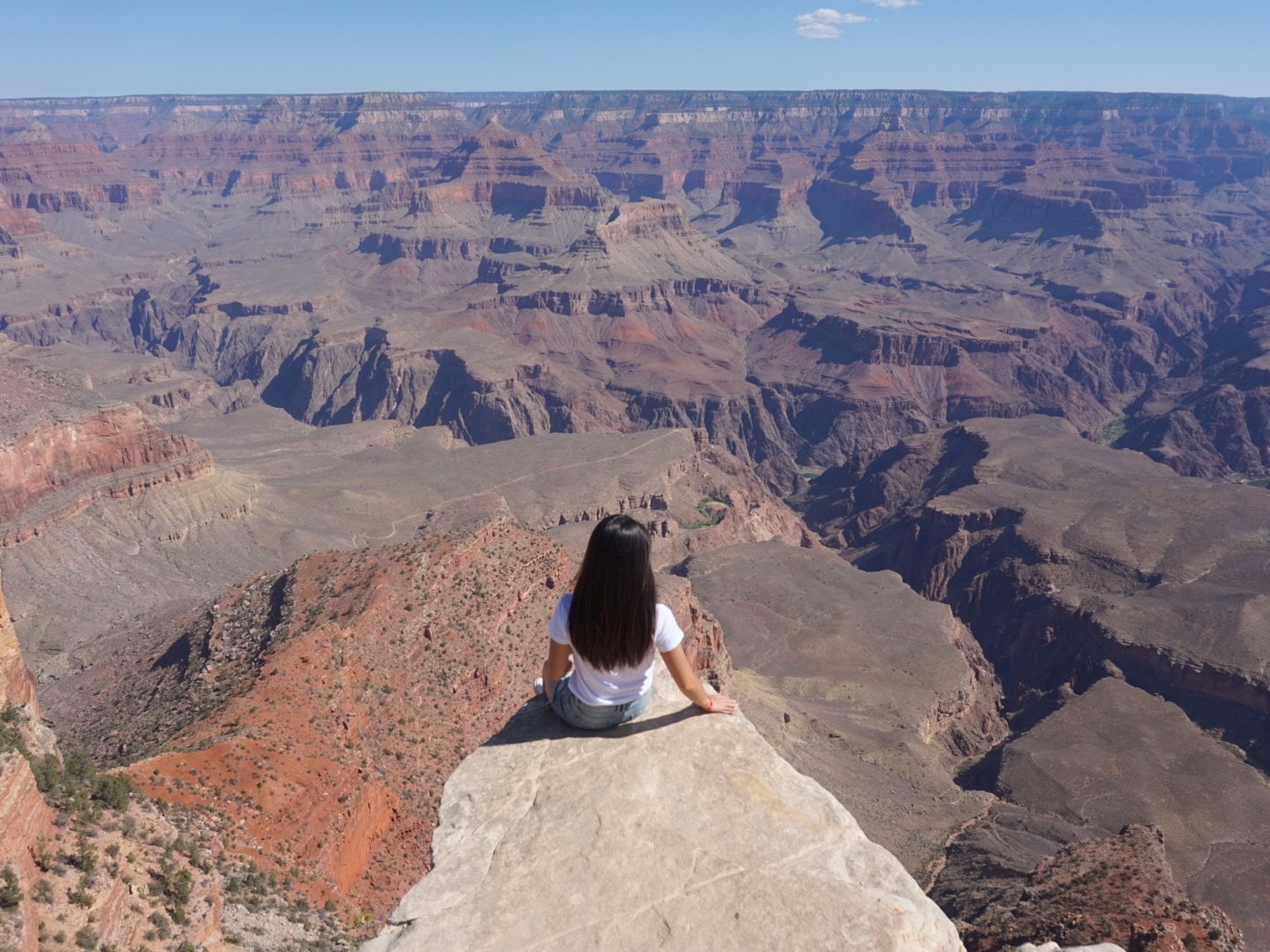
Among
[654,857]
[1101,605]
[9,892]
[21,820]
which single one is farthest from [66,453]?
[1101,605]

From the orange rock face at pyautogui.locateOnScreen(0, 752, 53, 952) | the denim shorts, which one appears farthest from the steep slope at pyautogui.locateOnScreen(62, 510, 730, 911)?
the denim shorts

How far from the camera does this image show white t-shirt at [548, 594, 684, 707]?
38.7ft

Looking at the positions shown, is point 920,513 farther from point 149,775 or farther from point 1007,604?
point 149,775

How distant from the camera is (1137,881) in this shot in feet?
107

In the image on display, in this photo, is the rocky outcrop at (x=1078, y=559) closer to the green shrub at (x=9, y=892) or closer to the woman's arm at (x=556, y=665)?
the woman's arm at (x=556, y=665)

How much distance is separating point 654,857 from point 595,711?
2.36m

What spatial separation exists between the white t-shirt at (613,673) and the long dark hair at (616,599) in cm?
16

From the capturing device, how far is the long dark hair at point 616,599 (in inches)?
443

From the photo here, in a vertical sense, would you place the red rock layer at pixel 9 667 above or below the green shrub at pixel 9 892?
below

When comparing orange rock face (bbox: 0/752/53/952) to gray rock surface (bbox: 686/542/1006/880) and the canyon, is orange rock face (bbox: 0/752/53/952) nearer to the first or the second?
the canyon

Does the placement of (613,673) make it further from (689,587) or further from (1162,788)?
(1162,788)

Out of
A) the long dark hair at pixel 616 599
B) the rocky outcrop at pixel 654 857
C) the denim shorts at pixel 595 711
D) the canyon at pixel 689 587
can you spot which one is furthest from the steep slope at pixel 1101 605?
the long dark hair at pixel 616 599

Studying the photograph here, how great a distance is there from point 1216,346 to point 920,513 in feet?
445

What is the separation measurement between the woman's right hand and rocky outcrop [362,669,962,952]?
0.48ft
